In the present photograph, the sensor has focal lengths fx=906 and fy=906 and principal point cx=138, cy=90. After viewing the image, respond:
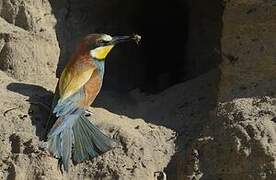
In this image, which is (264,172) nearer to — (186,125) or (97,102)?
(186,125)

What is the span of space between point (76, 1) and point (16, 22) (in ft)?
1.48

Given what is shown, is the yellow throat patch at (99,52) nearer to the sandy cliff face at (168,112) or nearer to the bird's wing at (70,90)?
the bird's wing at (70,90)

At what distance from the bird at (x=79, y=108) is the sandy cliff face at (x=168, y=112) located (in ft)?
0.16

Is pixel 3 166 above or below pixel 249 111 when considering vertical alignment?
below

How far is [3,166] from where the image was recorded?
12.7 ft

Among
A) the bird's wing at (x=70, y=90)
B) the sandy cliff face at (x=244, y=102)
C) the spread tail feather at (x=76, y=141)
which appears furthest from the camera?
the bird's wing at (x=70, y=90)

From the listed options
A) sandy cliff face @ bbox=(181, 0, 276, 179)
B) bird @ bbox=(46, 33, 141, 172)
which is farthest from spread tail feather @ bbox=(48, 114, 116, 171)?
sandy cliff face @ bbox=(181, 0, 276, 179)

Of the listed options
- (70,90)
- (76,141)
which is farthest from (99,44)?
(76,141)

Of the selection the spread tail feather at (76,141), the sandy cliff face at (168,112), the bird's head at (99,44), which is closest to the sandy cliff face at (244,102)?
the sandy cliff face at (168,112)

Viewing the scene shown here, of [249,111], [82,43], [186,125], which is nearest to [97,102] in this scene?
[82,43]

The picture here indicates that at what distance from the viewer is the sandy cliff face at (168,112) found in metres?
3.77

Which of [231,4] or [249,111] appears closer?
[249,111]

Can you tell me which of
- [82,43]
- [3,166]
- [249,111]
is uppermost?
[82,43]

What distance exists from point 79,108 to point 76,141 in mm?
212
